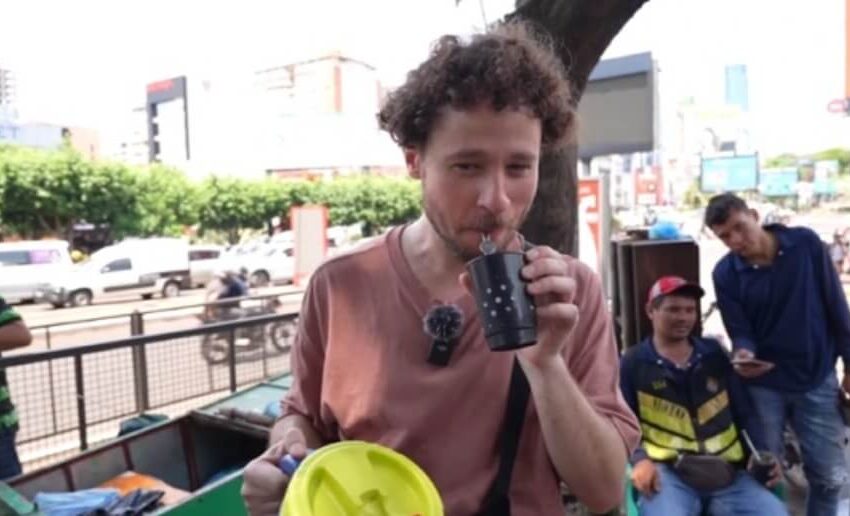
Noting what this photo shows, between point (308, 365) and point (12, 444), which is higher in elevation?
point (308, 365)

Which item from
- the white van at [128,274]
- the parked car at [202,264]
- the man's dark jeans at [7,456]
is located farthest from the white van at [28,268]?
the man's dark jeans at [7,456]

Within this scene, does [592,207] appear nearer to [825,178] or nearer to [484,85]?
[484,85]

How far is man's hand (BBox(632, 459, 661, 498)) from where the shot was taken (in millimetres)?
3268

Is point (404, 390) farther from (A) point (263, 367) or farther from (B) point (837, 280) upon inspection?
(A) point (263, 367)

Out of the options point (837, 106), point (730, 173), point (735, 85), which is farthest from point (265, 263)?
point (735, 85)

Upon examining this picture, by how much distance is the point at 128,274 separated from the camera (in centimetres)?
2542

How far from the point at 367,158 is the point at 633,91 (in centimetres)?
4539

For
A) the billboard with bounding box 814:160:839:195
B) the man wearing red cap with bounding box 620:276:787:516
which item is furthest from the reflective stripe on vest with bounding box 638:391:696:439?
the billboard with bounding box 814:160:839:195

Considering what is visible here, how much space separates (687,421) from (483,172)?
2.59 m

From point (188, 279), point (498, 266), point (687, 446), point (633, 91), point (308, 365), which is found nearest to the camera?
point (498, 266)

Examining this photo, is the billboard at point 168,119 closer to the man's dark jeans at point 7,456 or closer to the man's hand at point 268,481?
the man's dark jeans at point 7,456

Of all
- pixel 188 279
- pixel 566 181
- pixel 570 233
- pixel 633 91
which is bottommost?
pixel 188 279

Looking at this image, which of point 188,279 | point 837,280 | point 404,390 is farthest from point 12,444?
point 188,279

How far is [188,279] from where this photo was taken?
90.3 ft
